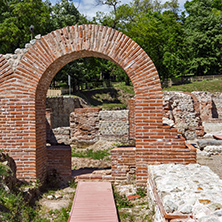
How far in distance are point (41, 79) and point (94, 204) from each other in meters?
3.09

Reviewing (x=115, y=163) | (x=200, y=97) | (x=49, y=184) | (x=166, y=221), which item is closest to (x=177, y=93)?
(x=200, y=97)

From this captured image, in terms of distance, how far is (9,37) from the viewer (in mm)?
20562

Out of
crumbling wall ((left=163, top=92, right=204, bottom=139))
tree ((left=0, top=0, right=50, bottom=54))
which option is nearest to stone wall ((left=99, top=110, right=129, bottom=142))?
crumbling wall ((left=163, top=92, right=204, bottom=139))

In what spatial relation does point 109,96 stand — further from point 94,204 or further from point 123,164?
point 94,204

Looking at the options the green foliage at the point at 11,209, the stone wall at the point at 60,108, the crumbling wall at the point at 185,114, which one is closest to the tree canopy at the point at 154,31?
the stone wall at the point at 60,108

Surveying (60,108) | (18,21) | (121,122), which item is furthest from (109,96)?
(121,122)

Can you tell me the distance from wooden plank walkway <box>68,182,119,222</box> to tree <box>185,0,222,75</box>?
31655 millimetres

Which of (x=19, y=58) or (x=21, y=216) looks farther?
(x=19, y=58)

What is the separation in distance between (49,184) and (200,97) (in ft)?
52.3

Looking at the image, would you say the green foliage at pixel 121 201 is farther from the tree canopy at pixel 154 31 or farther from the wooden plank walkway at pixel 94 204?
the tree canopy at pixel 154 31

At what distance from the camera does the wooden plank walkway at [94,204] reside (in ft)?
14.3

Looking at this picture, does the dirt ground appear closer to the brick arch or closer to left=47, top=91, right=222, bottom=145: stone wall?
the brick arch

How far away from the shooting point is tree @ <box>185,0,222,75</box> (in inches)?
1312

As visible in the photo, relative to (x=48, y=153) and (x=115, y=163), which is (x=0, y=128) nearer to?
(x=48, y=153)
